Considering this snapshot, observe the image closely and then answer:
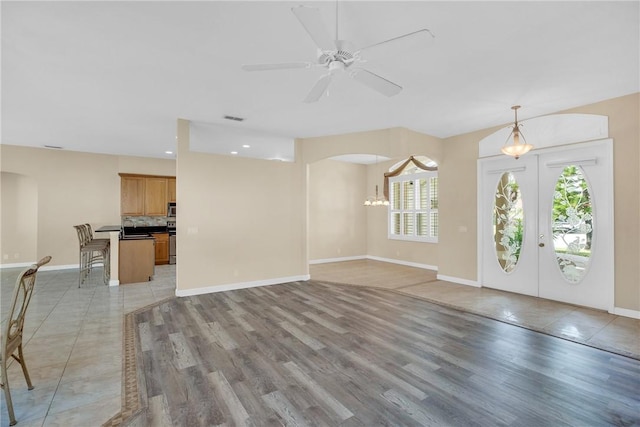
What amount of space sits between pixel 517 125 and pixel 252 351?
556 centimetres

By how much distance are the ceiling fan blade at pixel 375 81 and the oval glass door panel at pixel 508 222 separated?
4.01m

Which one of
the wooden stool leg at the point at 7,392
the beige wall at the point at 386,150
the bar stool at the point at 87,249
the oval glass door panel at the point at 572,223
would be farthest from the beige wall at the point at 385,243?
the wooden stool leg at the point at 7,392

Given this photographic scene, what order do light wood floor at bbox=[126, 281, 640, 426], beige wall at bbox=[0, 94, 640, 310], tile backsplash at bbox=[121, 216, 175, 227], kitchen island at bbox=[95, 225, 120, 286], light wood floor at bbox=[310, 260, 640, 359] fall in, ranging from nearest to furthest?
light wood floor at bbox=[126, 281, 640, 426] < light wood floor at bbox=[310, 260, 640, 359] < beige wall at bbox=[0, 94, 640, 310] < kitchen island at bbox=[95, 225, 120, 286] < tile backsplash at bbox=[121, 216, 175, 227]

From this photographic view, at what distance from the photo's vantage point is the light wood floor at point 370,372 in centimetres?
216

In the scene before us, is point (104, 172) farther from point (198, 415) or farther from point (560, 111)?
point (560, 111)

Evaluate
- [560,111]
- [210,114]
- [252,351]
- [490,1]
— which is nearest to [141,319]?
[252,351]

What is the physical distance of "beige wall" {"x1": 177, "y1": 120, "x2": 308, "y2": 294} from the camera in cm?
523

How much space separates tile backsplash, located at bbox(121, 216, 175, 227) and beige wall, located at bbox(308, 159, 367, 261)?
14.7ft

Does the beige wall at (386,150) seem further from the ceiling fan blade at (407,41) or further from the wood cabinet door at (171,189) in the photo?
the wood cabinet door at (171,189)

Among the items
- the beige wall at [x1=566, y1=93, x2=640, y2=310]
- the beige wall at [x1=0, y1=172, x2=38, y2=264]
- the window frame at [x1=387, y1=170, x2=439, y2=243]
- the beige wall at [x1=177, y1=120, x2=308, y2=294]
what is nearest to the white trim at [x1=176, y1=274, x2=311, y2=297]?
the beige wall at [x1=177, y1=120, x2=308, y2=294]

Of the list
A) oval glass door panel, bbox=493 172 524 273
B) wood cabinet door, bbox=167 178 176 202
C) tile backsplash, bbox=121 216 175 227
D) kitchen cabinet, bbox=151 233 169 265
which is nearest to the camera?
oval glass door panel, bbox=493 172 524 273

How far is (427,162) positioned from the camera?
8.13 metres

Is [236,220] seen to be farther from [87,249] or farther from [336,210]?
[336,210]

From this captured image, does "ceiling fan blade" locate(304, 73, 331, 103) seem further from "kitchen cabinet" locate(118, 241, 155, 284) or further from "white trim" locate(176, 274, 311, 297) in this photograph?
"kitchen cabinet" locate(118, 241, 155, 284)
